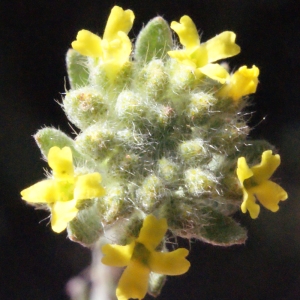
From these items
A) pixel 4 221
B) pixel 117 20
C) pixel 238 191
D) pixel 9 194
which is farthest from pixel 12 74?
pixel 238 191

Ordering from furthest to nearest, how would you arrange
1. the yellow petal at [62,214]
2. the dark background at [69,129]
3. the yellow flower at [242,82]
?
1. the dark background at [69,129]
2. the yellow flower at [242,82]
3. the yellow petal at [62,214]

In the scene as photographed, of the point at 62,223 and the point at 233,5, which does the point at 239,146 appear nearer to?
the point at 62,223

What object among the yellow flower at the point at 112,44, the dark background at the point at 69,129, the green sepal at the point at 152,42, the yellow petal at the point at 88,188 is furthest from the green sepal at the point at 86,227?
the dark background at the point at 69,129

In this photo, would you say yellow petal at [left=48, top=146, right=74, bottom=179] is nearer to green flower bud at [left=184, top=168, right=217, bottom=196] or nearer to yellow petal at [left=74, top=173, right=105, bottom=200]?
yellow petal at [left=74, top=173, right=105, bottom=200]

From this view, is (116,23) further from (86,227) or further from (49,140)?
(86,227)

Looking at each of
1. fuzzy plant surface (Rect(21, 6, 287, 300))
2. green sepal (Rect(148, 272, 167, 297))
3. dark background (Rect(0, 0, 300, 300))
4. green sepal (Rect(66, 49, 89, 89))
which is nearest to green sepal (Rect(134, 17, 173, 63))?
fuzzy plant surface (Rect(21, 6, 287, 300))

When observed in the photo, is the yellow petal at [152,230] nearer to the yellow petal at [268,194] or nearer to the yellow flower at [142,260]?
the yellow flower at [142,260]

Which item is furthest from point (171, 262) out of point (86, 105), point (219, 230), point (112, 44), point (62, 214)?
point (112, 44)
